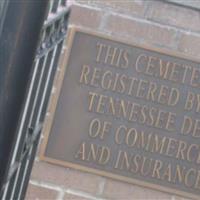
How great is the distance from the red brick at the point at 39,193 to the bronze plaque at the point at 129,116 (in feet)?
0.47

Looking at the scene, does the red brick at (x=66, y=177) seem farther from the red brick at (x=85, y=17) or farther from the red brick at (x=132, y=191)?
the red brick at (x=85, y=17)

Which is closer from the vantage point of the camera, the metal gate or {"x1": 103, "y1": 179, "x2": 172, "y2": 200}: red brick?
the metal gate

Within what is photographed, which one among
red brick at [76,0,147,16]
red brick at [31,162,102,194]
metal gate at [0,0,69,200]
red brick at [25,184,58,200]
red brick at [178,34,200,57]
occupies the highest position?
red brick at [76,0,147,16]

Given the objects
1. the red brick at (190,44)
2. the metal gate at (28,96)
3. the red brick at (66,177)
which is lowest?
the red brick at (66,177)

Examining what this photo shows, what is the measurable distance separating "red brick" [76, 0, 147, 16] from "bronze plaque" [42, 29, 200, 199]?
13cm

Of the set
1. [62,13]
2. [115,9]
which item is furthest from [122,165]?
[62,13]

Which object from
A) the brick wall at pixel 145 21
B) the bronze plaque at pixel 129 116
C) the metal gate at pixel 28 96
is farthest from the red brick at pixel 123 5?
the metal gate at pixel 28 96

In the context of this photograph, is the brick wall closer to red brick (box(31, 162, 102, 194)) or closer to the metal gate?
red brick (box(31, 162, 102, 194))

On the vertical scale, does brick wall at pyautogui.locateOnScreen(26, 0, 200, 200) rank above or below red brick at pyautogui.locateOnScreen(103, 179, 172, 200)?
above

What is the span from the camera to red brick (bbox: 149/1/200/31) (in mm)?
2461

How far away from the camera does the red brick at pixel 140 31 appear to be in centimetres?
247

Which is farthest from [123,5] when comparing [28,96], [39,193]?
[28,96]

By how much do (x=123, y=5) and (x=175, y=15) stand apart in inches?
8.7

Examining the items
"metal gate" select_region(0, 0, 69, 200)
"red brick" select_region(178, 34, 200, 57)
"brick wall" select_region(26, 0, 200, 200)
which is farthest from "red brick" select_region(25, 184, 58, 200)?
"metal gate" select_region(0, 0, 69, 200)
